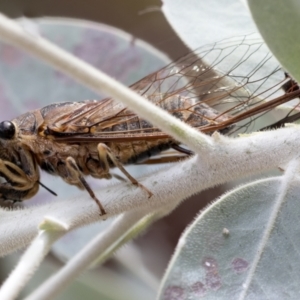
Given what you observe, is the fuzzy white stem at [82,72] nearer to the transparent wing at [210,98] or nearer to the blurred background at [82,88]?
the transparent wing at [210,98]

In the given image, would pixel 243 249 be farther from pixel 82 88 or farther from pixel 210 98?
pixel 82 88

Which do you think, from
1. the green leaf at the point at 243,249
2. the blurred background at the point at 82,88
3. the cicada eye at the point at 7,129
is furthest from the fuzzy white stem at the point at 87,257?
the blurred background at the point at 82,88

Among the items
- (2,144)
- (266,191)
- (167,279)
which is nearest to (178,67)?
(2,144)

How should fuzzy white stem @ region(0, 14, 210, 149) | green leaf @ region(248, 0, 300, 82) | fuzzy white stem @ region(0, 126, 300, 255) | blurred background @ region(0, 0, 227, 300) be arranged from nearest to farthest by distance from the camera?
fuzzy white stem @ region(0, 14, 210, 149)
green leaf @ region(248, 0, 300, 82)
fuzzy white stem @ region(0, 126, 300, 255)
blurred background @ region(0, 0, 227, 300)

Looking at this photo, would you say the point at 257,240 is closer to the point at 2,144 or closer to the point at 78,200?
the point at 78,200

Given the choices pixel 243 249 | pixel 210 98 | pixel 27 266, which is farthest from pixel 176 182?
pixel 210 98

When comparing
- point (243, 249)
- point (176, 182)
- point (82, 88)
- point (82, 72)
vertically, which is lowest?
point (243, 249)

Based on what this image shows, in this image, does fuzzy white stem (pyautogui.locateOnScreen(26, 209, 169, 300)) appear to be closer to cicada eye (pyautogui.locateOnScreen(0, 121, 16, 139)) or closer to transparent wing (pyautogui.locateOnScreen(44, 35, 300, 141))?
transparent wing (pyautogui.locateOnScreen(44, 35, 300, 141))

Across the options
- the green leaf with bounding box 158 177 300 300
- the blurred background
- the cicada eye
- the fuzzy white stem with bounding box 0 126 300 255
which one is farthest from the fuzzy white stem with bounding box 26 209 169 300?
the blurred background
